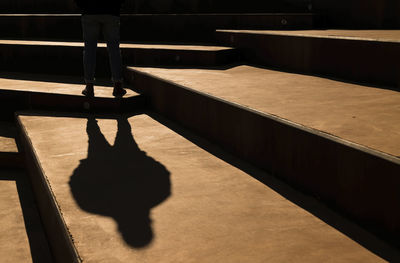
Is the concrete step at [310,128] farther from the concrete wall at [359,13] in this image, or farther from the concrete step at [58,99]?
the concrete wall at [359,13]

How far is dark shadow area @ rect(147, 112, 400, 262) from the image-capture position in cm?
203

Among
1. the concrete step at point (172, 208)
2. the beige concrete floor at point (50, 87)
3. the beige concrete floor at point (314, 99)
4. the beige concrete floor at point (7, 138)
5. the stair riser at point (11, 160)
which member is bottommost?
the stair riser at point (11, 160)

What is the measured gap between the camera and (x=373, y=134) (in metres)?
2.47

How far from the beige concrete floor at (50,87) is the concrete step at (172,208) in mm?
1395

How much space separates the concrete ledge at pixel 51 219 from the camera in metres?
2.20

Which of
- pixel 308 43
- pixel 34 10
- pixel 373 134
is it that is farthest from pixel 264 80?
pixel 34 10

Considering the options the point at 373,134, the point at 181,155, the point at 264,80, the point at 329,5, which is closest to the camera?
the point at 373,134

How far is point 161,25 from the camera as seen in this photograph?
771 centimetres

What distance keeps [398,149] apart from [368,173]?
179 mm

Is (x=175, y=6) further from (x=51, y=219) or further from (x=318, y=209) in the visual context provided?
(x=318, y=209)

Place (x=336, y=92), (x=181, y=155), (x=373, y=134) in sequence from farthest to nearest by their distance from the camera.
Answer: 1. (x=336, y=92)
2. (x=181, y=155)
3. (x=373, y=134)

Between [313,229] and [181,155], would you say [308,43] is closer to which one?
[181,155]

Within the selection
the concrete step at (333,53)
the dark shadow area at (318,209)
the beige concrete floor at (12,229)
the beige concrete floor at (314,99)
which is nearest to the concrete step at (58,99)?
the beige concrete floor at (314,99)

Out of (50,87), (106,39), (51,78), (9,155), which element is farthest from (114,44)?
(51,78)
